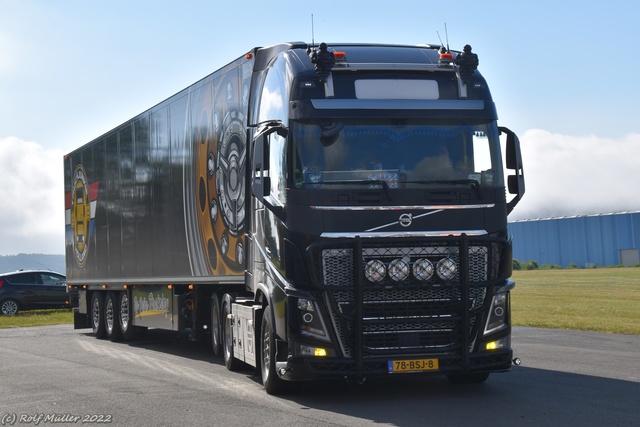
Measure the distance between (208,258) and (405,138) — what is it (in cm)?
489

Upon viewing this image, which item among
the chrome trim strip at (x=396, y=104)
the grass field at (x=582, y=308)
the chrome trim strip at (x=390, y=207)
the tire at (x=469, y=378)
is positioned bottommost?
the tire at (x=469, y=378)

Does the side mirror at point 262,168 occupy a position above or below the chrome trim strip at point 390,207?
above

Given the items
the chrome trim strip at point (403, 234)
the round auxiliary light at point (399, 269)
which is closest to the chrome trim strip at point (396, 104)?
the chrome trim strip at point (403, 234)

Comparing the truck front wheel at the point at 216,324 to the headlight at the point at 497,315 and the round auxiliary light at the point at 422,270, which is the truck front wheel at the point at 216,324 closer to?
the round auxiliary light at the point at 422,270

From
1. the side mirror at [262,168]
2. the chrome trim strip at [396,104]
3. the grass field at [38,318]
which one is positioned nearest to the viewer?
the chrome trim strip at [396,104]

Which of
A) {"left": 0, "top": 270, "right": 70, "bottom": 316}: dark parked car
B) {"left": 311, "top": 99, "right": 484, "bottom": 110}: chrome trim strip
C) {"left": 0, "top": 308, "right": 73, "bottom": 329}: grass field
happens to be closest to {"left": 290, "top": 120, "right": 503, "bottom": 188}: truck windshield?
{"left": 311, "top": 99, "right": 484, "bottom": 110}: chrome trim strip

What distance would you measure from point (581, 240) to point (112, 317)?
73.5 m

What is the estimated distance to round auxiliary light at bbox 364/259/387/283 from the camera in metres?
10.4

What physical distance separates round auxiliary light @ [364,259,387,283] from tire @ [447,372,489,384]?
198 centimetres

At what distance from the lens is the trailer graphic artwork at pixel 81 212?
2300cm

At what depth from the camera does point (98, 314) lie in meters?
23.2

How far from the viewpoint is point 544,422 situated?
28.8 feet

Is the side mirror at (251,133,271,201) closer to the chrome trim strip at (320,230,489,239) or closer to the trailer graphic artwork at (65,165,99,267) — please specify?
the chrome trim strip at (320,230,489,239)

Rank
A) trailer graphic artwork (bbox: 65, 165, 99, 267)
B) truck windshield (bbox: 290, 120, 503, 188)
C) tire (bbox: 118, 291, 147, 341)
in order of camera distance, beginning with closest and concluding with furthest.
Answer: truck windshield (bbox: 290, 120, 503, 188) → tire (bbox: 118, 291, 147, 341) → trailer graphic artwork (bbox: 65, 165, 99, 267)
